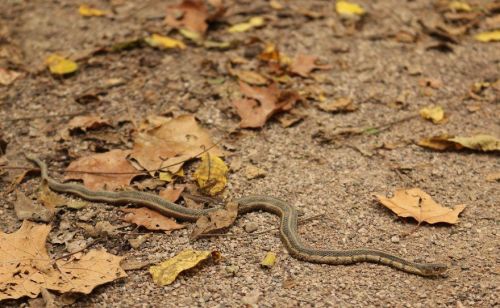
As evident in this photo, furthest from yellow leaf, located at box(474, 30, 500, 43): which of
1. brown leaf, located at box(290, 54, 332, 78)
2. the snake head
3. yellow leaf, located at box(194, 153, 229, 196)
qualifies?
the snake head

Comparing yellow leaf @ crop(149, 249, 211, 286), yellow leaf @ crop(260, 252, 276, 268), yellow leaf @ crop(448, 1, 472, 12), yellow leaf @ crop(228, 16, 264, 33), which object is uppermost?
yellow leaf @ crop(448, 1, 472, 12)

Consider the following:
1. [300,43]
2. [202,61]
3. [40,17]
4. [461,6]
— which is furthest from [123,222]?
[461,6]

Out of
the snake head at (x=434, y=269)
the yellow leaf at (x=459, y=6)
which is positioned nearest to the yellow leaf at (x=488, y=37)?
the yellow leaf at (x=459, y=6)

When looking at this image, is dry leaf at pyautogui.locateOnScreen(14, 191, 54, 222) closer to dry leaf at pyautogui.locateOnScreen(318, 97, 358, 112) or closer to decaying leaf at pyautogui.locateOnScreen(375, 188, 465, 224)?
decaying leaf at pyautogui.locateOnScreen(375, 188, 465, 224)

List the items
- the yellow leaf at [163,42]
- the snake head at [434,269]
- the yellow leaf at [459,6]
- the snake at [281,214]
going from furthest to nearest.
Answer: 1. the yellow leaf at [459,6]
2. the yellow leaf at [163,42]
3. the snake at [281,214]
4. the snake head at [434,269]

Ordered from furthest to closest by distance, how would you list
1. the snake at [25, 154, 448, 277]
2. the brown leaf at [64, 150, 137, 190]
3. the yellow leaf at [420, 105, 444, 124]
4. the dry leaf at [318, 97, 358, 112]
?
the dry leaf at [318, 97, 358, 112], the yellow leaf at [420, 105, 444, 124], the brown leaf at [64, 150, 137, 190], the snake at [25, 154, 448, 277]

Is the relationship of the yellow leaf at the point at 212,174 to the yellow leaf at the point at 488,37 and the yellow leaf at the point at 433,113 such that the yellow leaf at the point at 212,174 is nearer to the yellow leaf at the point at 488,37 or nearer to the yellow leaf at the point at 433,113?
the yellow leaf at the point at 433,113

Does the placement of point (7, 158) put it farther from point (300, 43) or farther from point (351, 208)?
point (300, 43)

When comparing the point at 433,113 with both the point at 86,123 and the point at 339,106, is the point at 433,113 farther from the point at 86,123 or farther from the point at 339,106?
the point at 86,123
